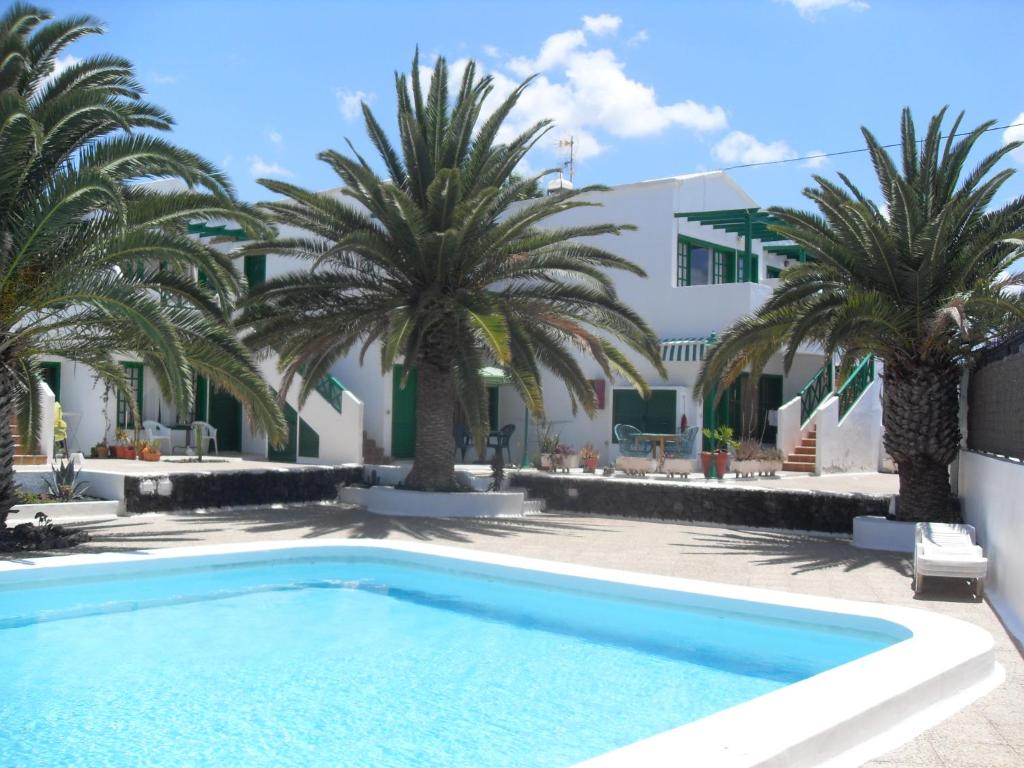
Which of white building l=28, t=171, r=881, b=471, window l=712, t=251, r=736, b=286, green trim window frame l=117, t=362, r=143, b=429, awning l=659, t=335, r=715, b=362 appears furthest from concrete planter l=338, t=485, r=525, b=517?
window l=712, t=251, r=736, b=286

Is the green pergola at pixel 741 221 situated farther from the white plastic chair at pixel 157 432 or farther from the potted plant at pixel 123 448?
Answer: the potted plant at pixel 123 448

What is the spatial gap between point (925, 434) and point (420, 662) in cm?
904

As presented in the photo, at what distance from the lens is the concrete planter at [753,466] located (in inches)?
926

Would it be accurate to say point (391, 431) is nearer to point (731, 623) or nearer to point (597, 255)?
point (597, 255)

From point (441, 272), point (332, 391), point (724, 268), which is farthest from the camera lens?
point (724, 268)

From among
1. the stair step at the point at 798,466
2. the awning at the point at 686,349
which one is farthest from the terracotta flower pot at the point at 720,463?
the awning at the point at 686,349

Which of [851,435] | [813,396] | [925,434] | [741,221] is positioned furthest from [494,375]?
[925,434]

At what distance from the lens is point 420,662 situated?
31.9 ft

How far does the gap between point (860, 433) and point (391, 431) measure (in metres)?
12.4

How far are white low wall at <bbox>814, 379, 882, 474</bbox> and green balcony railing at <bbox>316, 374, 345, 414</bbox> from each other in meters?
12.2

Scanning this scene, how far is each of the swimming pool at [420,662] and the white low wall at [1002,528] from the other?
1.14 meters

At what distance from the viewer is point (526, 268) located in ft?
61.1

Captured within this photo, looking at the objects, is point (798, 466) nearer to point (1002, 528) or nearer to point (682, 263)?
point (682, 263)

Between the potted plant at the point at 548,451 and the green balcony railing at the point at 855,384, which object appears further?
the green balcony railing at the point at 855,384
